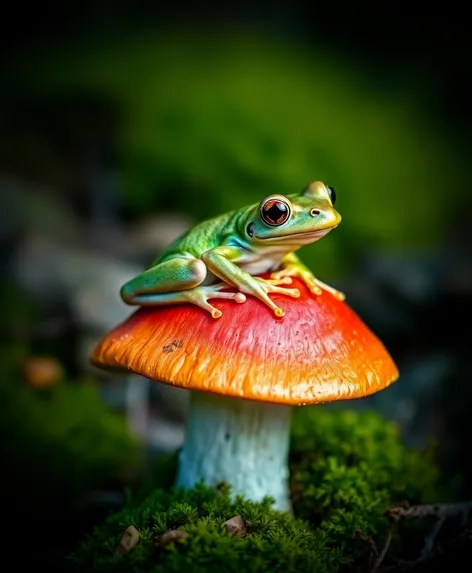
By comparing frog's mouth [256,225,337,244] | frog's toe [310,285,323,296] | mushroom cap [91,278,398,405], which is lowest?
mushroom cap [91,278,398,405]

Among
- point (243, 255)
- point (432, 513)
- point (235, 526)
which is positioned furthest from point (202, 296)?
point (432, 513)

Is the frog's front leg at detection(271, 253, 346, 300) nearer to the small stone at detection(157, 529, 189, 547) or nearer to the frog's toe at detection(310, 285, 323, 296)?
the frog's toe at detection(310, 285, 323, 296)

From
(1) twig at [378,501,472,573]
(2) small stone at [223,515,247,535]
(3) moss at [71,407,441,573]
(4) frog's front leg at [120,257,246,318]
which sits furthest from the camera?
(1) twig at [378,501,472,573]

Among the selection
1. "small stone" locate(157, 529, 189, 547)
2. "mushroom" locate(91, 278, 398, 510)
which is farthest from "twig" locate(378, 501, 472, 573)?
"small stone" locate(157, 529, 189, 547)

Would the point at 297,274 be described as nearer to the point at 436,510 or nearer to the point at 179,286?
the point at 179,286

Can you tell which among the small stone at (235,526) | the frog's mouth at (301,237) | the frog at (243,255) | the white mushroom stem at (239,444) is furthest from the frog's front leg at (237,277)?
the small stone at (235,526)

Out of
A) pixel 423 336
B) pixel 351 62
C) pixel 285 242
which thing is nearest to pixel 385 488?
pixel 285 242

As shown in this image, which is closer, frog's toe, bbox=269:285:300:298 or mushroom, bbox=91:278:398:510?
mushroom, bbox=91:278:398:510
